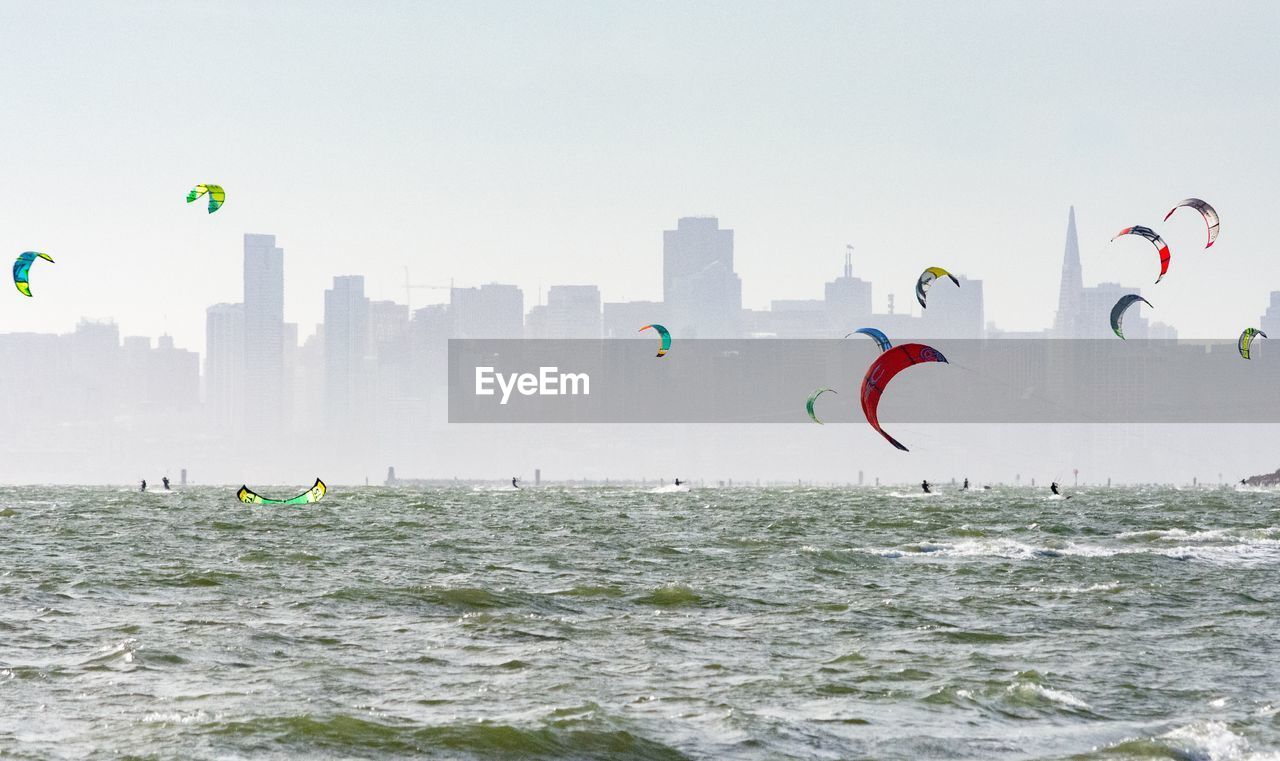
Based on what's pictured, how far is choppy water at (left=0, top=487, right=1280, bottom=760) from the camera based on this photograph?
14.5 m

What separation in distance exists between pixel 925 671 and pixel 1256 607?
10438 mm

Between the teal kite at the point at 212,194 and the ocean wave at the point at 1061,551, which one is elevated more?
the teal kite at the point at 212,194

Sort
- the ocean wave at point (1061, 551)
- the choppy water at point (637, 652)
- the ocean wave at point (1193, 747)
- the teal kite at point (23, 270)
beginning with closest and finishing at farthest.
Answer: the ocean wave at point (1193, 747) → the choppy water at point (637, 652) → the ocean wave at point (1061, 551) → the teal kite at point (23, 270)

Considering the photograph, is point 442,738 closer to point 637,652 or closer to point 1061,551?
point 637,652

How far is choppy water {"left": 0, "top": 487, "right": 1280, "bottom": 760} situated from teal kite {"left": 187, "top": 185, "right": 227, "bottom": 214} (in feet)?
51.1

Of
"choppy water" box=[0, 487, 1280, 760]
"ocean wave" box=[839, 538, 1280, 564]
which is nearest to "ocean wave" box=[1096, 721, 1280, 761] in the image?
"choppy water" box=[0, 487, 1280, 760]

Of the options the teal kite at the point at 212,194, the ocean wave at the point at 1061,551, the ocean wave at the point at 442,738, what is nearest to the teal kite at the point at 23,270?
the teal kite at the point at 212,194

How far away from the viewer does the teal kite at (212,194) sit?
49.8 m

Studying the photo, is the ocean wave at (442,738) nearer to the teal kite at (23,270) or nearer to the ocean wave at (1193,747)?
the ocean wave at (1193,747)

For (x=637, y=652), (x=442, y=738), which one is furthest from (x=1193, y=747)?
(x=637, y=652)

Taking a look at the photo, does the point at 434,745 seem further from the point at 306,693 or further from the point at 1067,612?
the point at 1067,612

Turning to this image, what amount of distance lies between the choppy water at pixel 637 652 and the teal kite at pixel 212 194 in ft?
51.1

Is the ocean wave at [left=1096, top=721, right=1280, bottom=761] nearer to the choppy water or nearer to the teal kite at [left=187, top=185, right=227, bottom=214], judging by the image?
the choppy water

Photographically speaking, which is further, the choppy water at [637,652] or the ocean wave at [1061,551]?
the ocean wave at [1061,551]
